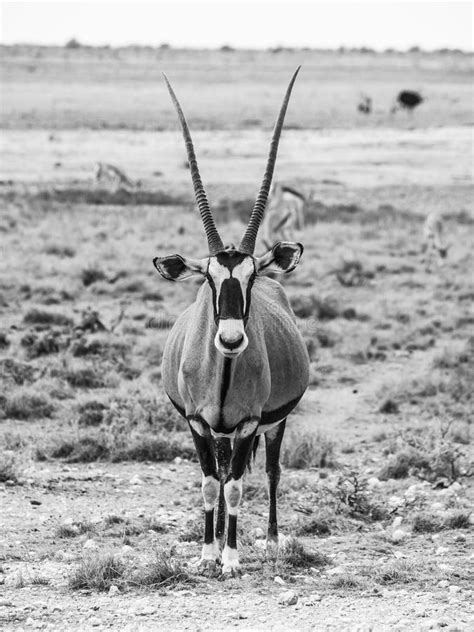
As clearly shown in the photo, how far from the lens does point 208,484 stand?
6.87m

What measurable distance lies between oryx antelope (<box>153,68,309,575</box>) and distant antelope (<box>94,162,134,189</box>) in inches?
958

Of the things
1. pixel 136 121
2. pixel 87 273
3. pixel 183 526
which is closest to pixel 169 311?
pixel 87 273

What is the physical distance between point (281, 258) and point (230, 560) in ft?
5.94

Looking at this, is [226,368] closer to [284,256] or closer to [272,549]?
[284,256]

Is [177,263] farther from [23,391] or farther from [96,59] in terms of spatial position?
[96,59]

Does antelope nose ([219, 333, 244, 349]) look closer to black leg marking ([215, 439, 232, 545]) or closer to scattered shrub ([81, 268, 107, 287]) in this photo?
black leg marking ([215, 439, 232, 545])

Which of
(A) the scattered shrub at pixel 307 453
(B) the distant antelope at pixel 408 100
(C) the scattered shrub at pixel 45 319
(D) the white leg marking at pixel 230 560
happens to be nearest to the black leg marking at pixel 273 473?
(D) the white leg marking at pixel 230 560

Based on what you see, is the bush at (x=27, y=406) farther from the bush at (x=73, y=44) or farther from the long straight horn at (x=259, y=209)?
the bush at (x=73, y=44)

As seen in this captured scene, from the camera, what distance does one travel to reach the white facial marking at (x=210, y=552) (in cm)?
689

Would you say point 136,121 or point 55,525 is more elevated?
point 136,121

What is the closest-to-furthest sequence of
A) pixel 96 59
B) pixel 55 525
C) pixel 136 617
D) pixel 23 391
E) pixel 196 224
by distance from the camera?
pixel 136 617 < pixel 55 525 < pixel 23 391 < pixel 196 224 < pixel 96 59

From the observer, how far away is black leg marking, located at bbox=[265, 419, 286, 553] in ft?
24.5

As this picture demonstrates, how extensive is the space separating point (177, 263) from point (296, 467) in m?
3.57

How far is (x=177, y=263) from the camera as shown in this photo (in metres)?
6.72
